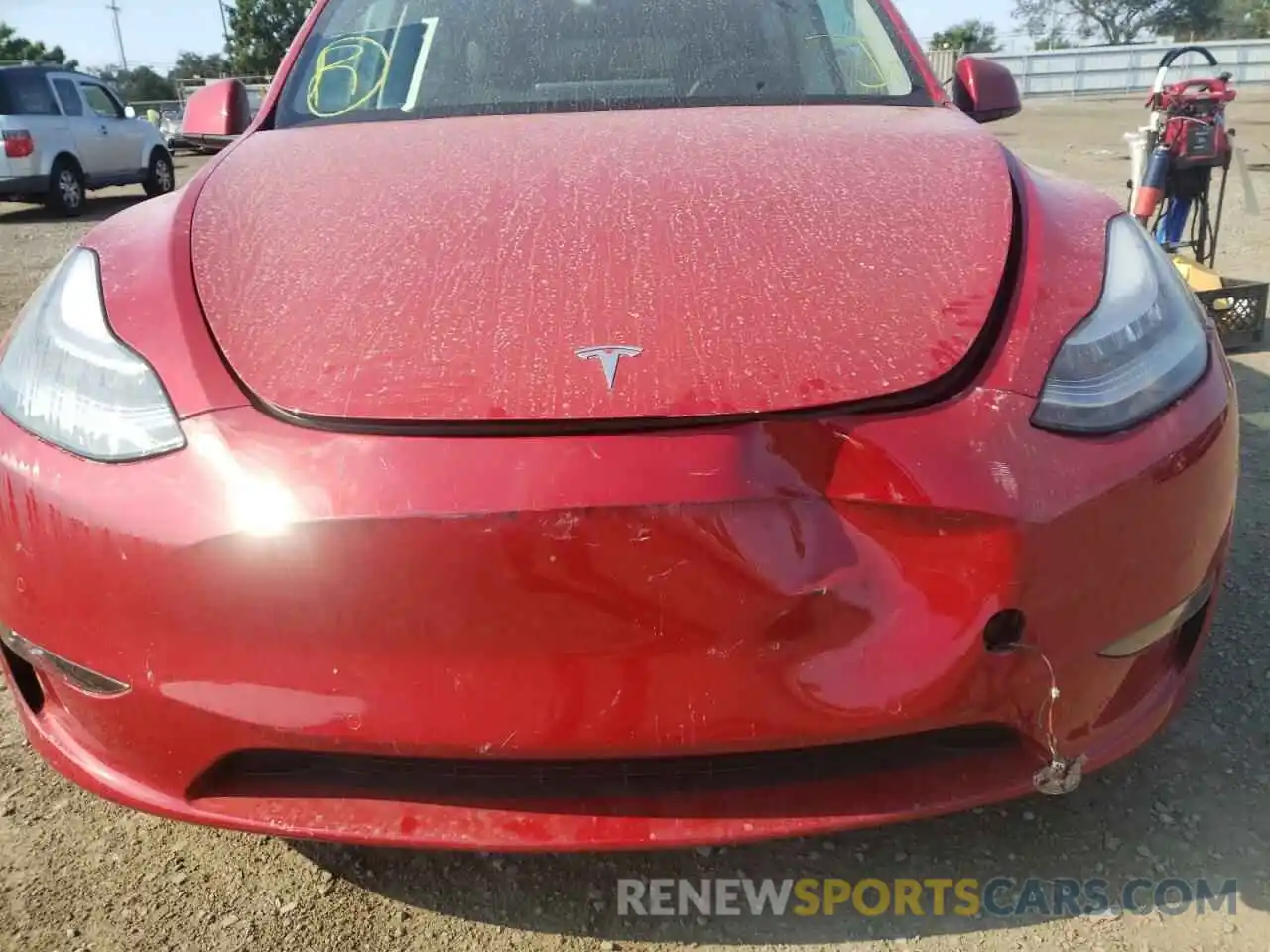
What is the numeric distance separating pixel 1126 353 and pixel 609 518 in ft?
2.45

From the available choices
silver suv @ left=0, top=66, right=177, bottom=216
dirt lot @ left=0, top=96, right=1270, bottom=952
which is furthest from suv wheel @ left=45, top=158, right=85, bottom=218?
dirt lot @ left=0, top=96, right=1270, bottom=952

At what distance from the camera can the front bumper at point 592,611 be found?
1199 millimetres

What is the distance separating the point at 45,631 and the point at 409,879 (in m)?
0.64

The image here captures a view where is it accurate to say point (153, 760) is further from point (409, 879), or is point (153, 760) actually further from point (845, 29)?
point (845, 29)

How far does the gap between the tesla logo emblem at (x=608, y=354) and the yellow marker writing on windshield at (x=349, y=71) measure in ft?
4.22

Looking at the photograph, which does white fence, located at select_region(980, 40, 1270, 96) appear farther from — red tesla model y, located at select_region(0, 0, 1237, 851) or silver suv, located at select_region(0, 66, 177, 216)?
red tesla model y, located at select_region(0, 0, 1237, 851)

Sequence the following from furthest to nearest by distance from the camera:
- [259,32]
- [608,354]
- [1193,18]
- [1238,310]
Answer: [1193,18]
[259,32]
[1238,310]
[608,354]

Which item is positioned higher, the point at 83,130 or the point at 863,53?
the point at 863,53

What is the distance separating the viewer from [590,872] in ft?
5.40

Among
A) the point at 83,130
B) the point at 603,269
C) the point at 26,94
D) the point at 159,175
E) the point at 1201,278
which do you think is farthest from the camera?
the point at 159,175

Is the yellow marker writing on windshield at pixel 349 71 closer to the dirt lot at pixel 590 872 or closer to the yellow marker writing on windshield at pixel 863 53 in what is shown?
the yellow marker writing on windshield at pixel 863 53

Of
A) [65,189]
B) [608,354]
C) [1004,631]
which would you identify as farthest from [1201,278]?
[65,189]

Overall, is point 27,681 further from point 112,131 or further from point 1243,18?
point 1243,18

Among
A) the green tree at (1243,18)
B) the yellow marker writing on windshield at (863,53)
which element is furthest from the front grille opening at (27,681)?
the green tree at (1243,18)
